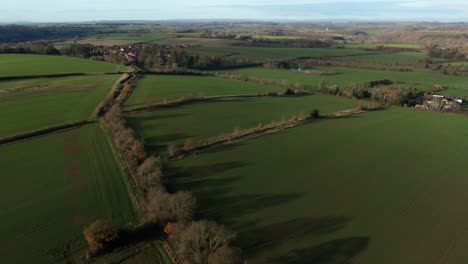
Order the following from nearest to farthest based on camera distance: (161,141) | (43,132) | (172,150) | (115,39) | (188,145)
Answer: (172,150)
(188,145)
(161,141)
(43,132)
(115,39)

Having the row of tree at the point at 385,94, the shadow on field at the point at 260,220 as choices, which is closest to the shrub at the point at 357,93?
the row of tree at the point at 385,94

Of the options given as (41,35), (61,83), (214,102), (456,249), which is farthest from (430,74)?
(41,35)

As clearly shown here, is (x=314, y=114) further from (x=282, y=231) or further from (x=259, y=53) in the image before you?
(x=259, y=53)

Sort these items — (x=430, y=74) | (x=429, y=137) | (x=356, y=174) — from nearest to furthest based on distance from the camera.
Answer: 1. (x=356, y=174)
2. (x=429, y=137)
3. (x=430, y=74)

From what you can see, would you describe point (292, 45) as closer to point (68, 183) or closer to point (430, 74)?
point (430, 74)

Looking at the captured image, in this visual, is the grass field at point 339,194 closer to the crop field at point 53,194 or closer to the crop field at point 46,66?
the crop field at point 53,194

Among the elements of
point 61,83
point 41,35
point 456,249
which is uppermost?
point 41,35

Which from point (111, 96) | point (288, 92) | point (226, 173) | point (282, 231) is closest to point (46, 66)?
point (111, 96)

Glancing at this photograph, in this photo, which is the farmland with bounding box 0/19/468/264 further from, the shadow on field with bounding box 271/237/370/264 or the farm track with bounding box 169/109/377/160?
the farm track with bounding box 169/109/377/160
